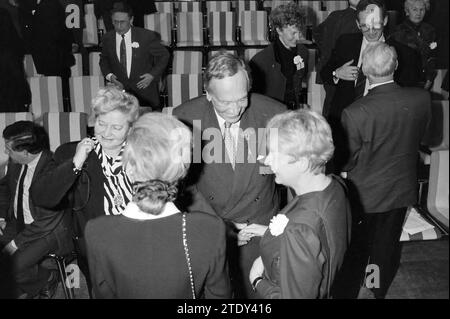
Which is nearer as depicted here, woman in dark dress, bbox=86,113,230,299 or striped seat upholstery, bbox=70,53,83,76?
woman in dark dress, bbox=86,113,230,299

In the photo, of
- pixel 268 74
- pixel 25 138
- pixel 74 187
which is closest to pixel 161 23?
pixel 268 74

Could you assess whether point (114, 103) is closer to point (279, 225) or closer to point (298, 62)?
point (279, 225)

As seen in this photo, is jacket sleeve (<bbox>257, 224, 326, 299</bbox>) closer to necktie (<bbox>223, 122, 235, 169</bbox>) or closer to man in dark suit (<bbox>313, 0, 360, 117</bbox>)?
necktie (<bbox>223, 122, 235, 169</bbox>)

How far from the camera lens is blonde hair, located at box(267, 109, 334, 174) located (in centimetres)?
180

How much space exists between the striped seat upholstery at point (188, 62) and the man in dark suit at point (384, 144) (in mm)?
3454

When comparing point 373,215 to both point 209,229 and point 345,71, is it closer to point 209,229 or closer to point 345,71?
point 345,71

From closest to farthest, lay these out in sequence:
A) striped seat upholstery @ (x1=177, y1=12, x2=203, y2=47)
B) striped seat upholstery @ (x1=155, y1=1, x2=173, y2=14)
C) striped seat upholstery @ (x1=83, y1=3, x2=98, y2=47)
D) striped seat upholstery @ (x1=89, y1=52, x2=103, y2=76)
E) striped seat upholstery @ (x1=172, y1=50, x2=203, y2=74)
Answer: striped seat upholstery @ (x1=172, y1=50, x2=203, y2=74), striped seat upholstery @ (x1=89, y1=52, x2=103, y2=76), striped seat upholstery @ (x1=83, y1=3, x2=98, y2=47), striped seat upholstery @ (x1=177, y1=12, x2=203, y2=47), striped seat upholstery @ (x1=155, y1=1, x2=173, y2=14)

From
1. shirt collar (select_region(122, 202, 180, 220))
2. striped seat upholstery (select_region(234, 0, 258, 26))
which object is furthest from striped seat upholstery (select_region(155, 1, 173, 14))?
shirt collar (select_region(122, 202, 180, 220))

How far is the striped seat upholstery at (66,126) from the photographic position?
3916 millimetres

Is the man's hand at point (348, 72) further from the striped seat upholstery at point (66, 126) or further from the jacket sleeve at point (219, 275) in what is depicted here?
the jacket sleeve at point (219, 275)

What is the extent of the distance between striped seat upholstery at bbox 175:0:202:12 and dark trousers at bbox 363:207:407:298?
5857 millimetres

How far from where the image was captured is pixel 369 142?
2752 mm
